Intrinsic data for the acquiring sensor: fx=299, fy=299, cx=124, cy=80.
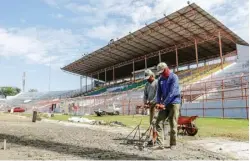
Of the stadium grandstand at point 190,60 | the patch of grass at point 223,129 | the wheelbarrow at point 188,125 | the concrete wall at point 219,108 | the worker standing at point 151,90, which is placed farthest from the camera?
the stadium grandstand at point 190,60

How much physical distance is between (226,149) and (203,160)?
172cm

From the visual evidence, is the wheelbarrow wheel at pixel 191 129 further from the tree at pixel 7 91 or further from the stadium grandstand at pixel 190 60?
the tree at pixel 7 91

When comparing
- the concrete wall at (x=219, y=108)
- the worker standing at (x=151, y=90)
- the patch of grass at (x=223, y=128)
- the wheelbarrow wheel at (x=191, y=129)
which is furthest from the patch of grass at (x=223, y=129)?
the concrete wall at (x=219, y=108)

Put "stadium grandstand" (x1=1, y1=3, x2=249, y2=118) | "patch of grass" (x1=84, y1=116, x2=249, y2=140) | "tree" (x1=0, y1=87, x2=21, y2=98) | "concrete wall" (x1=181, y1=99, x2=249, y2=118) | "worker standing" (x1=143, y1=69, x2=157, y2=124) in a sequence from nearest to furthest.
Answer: "worker standing" (x1=143, y1=69, x2=157, y2=124), "patch of grass" (x1=84, y1=116, x2=249, y2=140), "concrete wall" (x1=181, y1=99, x2=249, y2=118), "stadium grandstand" (x1=1, y1=3, x2=249, y2=118), "tree" (x1=0, y1=87, x2=21, y2=98)

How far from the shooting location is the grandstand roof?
31.8 metres

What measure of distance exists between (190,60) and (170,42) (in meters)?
10.5

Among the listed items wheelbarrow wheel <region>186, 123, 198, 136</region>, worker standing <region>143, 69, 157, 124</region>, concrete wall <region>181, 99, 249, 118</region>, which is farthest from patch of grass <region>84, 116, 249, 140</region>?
concrete wall <region>181, 99, 249, 118</region>

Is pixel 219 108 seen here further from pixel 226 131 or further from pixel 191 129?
pixel 191 129

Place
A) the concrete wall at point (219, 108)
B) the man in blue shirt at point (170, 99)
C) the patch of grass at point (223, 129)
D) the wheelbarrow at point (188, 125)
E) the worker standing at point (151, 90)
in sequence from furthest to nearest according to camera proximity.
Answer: the concrete wall at point (219, 108) < the patch of grass at point (223, 129) < the wheelbarrow at point (188, 125) < the worker standing at point (151, 90) < the man in blue shirt at point (170, 99)

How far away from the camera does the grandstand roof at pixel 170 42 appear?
104ft

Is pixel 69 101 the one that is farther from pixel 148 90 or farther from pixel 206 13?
pixel 148 90

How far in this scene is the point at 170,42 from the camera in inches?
1559

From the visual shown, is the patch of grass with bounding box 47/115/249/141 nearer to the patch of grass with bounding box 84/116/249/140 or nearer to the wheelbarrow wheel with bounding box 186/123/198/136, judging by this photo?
the patch of grass with bounding box 84/116/249/140

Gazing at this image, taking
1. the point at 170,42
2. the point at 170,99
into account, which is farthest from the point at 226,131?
the point at 170,42
